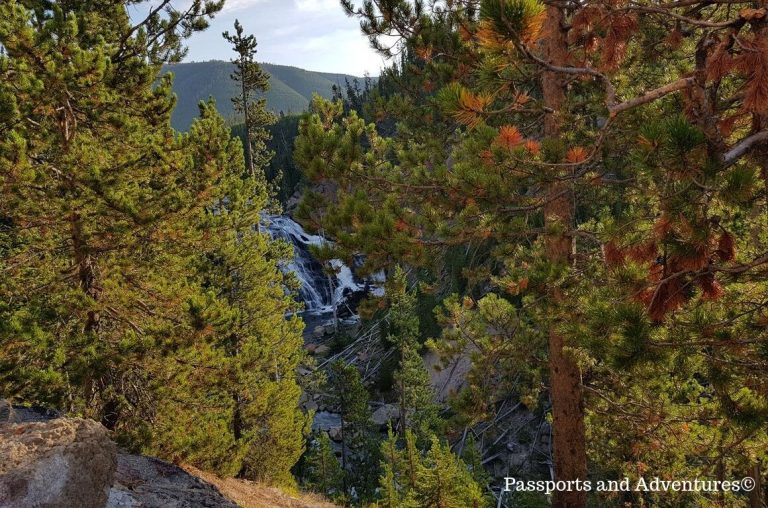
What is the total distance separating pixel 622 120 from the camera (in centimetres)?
475

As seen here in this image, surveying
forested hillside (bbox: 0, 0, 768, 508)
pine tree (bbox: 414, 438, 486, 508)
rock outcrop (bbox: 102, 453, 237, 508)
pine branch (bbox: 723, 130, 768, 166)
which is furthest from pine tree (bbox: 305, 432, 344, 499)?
pine branch (bbox: 723, 130, 768, 166)

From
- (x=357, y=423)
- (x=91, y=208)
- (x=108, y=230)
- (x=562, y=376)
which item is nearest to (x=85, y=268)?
(x=108, y=230)

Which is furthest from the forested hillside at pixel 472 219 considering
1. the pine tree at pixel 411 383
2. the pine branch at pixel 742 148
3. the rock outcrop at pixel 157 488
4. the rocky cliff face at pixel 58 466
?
the pine tree at pixel 411 383

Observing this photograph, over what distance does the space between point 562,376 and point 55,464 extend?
5.33 m

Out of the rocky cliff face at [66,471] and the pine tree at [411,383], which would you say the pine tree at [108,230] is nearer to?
the rocky cliff face at [66,471]

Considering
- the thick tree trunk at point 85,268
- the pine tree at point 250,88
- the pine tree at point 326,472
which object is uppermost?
the pine tree at point 250,88

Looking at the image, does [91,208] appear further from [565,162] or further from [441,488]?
[441,488]

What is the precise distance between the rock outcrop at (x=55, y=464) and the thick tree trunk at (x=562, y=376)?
197 inches

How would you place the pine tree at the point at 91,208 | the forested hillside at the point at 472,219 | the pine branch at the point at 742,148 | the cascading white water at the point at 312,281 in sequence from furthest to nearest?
the cascading white water at the point at 312,281 → the pine tree at the point at 91,208 → the forested hillside at the point at 472,219 → the pine branch at the point at 742,148

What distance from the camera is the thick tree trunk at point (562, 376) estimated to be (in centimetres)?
531

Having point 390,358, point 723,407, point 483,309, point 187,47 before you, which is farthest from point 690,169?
point 390,358

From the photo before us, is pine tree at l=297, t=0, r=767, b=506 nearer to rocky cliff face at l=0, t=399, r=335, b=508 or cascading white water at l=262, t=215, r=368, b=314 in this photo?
rocky cliff face at l=0, t=399, r=335, b=508

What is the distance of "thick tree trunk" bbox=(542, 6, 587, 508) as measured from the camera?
531 cm

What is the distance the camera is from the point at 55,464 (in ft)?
12.5
